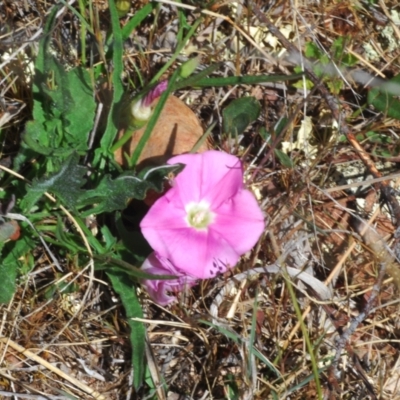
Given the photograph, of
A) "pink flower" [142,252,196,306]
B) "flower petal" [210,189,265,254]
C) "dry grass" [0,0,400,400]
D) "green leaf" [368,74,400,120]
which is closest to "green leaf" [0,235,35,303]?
"dry grass" [0,0,400,400]

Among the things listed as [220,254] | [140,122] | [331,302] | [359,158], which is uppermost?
[140,122]

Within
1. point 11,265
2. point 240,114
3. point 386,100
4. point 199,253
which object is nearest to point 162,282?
point 199,253

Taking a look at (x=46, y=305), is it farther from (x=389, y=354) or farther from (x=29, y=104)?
(x=389, y=354)

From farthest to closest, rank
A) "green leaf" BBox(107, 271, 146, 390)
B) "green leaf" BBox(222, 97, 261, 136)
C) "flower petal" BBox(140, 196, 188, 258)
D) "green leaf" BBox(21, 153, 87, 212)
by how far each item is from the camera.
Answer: "green leaf" BBox(222, 97, 261, 136) → "green leaf" BBox(107, 271, 146, 390) → "flower petal" BBox(140, 196, 188, 258) → "green leaf" BBox(21, 153, 87, 212)

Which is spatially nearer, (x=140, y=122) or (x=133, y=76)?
(x=140, y=122)

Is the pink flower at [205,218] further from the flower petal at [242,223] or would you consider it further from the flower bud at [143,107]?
the flower bud at [143,107]

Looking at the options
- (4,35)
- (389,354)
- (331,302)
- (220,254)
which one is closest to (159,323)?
(220,254)

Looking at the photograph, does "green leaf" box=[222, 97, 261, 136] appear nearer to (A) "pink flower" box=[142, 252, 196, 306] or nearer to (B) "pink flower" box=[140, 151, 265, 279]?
(B) "pink flower" box=[140, 151, 265, 279]
